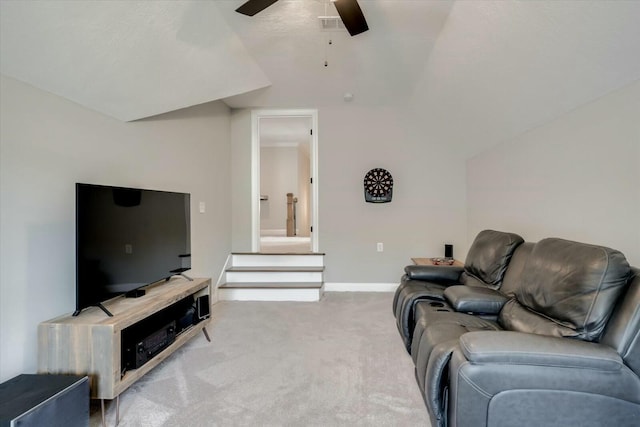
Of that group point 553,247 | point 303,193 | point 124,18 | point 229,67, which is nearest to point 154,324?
point 124,18

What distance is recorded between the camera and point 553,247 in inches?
68.0

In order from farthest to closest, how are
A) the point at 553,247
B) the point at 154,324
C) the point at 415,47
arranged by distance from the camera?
1. the point at 415,47
2. the point at 154,324
3. the point at 553,247

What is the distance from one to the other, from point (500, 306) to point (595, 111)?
139 cm

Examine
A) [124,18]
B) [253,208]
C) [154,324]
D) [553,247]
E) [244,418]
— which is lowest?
[244,418]

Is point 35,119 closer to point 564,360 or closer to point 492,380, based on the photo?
point 492,380

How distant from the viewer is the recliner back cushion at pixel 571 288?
4.45 feet

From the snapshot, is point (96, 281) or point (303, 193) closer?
point (96, 281)

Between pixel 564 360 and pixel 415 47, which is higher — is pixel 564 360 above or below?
below

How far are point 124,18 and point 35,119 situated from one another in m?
0.76

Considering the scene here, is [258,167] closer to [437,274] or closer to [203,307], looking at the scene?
[203,307]

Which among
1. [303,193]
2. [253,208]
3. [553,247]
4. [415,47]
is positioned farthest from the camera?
[303,193]

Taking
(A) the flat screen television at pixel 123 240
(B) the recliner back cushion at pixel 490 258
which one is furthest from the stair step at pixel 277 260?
(B) the recliner back cushion at pixel 490 258

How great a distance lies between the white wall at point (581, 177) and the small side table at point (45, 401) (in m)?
2.97

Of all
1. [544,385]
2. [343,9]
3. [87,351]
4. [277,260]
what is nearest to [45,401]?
[87,351]
